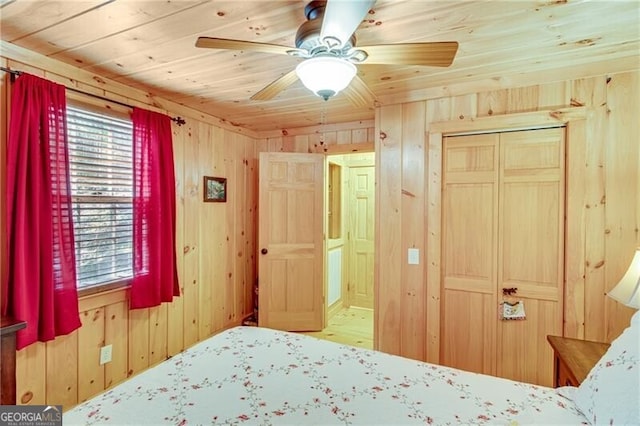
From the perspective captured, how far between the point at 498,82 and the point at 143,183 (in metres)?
2.71

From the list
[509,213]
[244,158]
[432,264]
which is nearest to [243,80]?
[244,158]

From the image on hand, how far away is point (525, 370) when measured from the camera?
2.36 m

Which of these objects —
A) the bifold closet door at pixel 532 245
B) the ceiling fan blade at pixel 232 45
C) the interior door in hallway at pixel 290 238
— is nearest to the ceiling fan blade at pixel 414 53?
the ceiling fan blade at pixel 232 45

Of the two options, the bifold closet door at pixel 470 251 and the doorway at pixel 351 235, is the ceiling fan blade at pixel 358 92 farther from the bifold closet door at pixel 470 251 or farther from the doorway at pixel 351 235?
the doorway at pixel 351 235

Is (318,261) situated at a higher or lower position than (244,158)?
lower

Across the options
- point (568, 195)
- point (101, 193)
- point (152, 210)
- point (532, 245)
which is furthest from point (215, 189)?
point (568, 195)

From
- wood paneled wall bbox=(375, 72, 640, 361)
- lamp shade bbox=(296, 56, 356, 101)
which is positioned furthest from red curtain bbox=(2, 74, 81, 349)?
wood paneled wall bbox=(375, 72, 640, 361)

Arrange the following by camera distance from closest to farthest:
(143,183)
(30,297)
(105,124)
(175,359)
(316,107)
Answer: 1. (175,359)
2. (30,297)
3. (105,124)
4. (143,183)
5. (316,107)

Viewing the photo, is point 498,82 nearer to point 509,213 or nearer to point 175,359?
point 509,213

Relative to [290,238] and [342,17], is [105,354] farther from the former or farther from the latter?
[342,17]

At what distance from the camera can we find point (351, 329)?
386 cm

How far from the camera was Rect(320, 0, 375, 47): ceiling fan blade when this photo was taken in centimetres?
102

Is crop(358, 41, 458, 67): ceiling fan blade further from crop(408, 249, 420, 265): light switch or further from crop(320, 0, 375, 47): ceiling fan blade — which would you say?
crop(408, 249, 420, 265): light switch

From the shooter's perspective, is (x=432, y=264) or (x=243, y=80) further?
(x=432, y=264)
